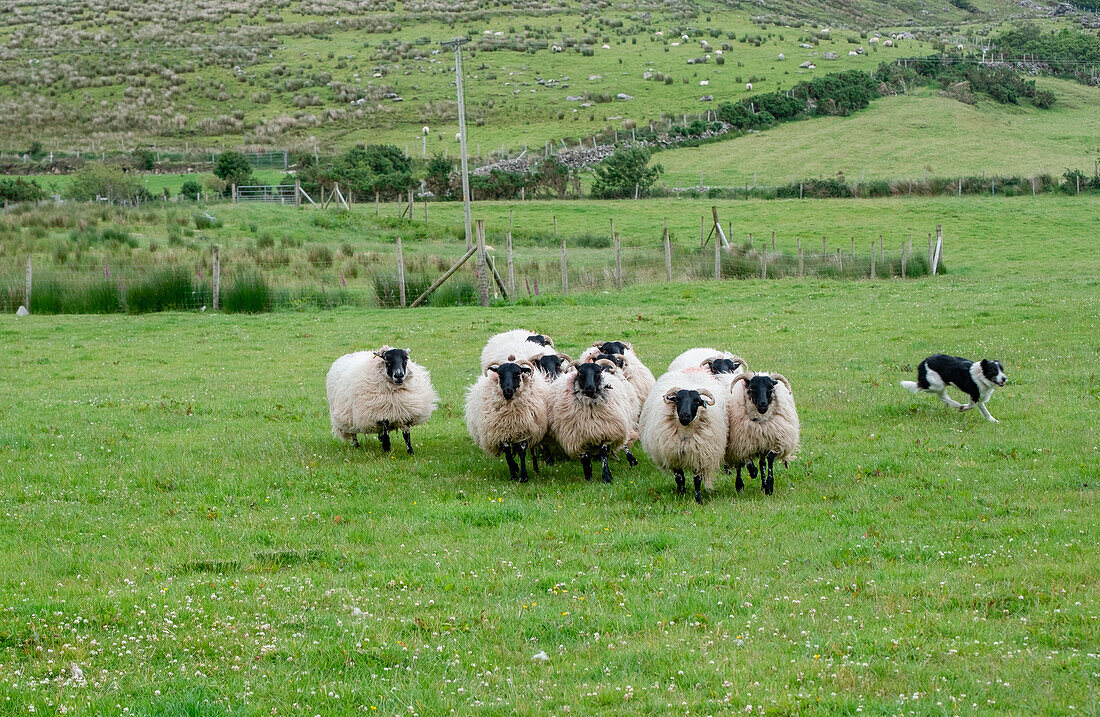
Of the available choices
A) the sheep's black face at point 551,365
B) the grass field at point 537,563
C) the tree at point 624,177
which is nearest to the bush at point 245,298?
the grass field at point 537,563

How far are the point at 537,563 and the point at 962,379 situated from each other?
8.09 metres

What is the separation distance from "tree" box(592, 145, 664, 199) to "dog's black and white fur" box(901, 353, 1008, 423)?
49.1 m

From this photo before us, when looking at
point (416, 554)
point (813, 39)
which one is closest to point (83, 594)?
point (416, 554)

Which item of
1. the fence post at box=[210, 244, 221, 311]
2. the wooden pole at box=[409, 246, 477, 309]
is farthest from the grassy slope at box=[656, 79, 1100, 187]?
the fence post at box=[210, 244, 221, 311]

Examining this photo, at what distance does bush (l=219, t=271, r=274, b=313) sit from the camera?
2970 cm

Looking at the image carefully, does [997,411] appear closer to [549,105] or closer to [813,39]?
[549,105]

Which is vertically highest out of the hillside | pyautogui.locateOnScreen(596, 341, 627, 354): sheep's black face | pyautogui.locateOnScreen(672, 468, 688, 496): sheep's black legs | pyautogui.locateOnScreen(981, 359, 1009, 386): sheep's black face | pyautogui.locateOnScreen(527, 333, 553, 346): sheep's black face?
the hillside

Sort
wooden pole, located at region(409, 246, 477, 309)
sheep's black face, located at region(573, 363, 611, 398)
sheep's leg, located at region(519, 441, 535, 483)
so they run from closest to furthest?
sheep's black face, located at region(573, 363, 611, 398) → sheep's leg, located at region(519, 441, 535, 483) → wooden pole, located at region(409, 246, 477, 309)

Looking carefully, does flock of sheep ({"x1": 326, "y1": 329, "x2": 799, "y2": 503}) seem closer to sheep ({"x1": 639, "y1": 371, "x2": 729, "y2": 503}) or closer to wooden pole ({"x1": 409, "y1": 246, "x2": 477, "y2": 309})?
sheep ({"x1": 639, "y1": 371, "x2": 729, "y2": 503})

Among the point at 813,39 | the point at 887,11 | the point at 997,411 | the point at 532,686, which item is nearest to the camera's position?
the point at 532,686

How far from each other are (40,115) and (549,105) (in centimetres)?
4505

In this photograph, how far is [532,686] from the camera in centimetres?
575

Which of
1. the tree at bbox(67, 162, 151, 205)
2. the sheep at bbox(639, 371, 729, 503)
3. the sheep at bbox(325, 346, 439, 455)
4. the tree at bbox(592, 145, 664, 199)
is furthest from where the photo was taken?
the tree at bbox(592, 145, 664, 199)

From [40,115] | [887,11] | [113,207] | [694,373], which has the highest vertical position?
[887,11]
